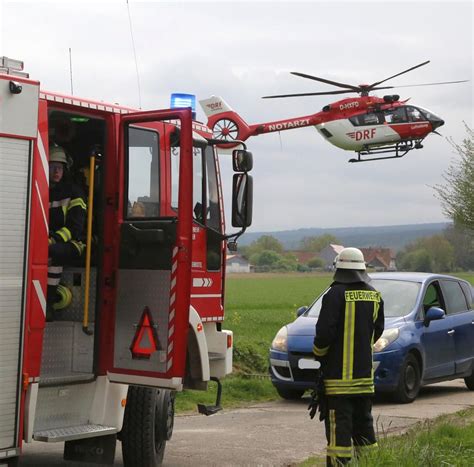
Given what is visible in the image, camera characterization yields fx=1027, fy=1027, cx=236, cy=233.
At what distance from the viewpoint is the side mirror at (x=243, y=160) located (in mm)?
8273

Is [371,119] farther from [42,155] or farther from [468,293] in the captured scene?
[42,155]

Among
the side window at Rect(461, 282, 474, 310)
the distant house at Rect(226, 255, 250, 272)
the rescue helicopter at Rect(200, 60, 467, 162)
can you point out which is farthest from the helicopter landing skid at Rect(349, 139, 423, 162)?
the distant house at Rect(226, 255, 250, 272)

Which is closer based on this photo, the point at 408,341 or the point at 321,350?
the point at 321,350

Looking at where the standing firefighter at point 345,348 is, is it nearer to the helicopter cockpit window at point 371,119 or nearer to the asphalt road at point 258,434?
the asphalt road at point 258,434

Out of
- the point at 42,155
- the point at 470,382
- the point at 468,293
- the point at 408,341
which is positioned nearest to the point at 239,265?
the point at 468,293

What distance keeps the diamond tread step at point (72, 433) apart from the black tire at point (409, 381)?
5.73 m

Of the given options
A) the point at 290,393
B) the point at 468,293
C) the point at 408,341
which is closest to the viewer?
the point at 408,341

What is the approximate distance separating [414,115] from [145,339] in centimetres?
2814

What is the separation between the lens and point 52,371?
765 cm

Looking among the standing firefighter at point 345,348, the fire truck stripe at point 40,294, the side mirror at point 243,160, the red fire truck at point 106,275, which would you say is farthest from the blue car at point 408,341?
the fire truck stripe at point 40,294

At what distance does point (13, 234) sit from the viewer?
6.42m

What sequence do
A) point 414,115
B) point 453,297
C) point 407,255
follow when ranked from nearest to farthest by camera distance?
point 453,297 < point 414,115 < point 407,255

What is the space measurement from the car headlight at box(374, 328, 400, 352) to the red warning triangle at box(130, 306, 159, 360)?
5.60 m

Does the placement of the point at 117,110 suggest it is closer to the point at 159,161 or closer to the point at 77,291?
the point at 159,161
